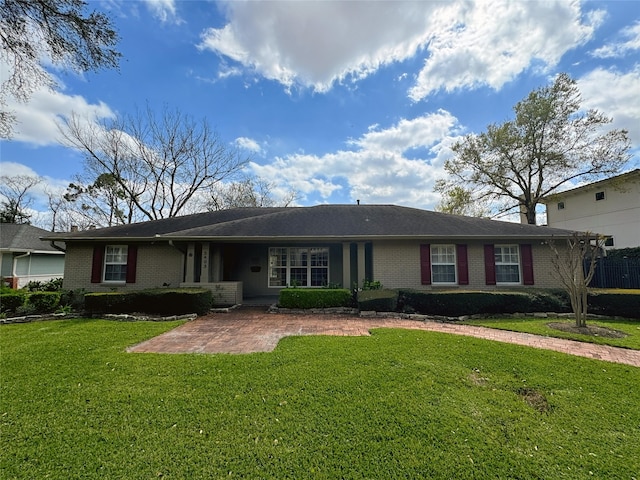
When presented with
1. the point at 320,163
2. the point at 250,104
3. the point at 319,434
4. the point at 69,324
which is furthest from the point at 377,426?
the point at 320,163

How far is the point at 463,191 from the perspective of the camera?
2505cm

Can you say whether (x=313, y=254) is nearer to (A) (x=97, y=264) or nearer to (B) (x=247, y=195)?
(A) (x=97, y=264)

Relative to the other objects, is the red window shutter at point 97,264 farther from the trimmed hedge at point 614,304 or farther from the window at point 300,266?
the trimmed hedge at point 614,304

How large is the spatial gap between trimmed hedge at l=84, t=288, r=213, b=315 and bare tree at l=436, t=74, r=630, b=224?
22665 millimetres

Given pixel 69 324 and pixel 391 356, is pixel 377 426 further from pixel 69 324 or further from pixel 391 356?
pixel 69 324

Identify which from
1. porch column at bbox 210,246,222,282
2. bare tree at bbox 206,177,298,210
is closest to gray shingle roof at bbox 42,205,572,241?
porch column at bbox 210,246,222,282

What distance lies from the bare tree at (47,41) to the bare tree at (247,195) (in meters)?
21.2

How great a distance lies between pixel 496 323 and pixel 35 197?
4303 centimetres

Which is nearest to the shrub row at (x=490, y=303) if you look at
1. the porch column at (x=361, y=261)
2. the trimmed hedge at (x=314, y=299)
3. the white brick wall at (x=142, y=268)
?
the trimmed hedge at (x=314, y=299)

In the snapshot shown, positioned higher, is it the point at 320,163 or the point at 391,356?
the point at 320,163

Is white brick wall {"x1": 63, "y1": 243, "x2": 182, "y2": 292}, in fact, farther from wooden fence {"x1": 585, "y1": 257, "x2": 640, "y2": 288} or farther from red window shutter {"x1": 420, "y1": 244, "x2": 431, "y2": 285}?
wooden fence {"x1": 585, "y1": 257, "x2": 640, "y2": 288}

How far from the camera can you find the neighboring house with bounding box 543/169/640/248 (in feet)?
58.7

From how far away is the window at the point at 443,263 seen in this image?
11.7 metres

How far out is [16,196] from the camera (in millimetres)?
30484
